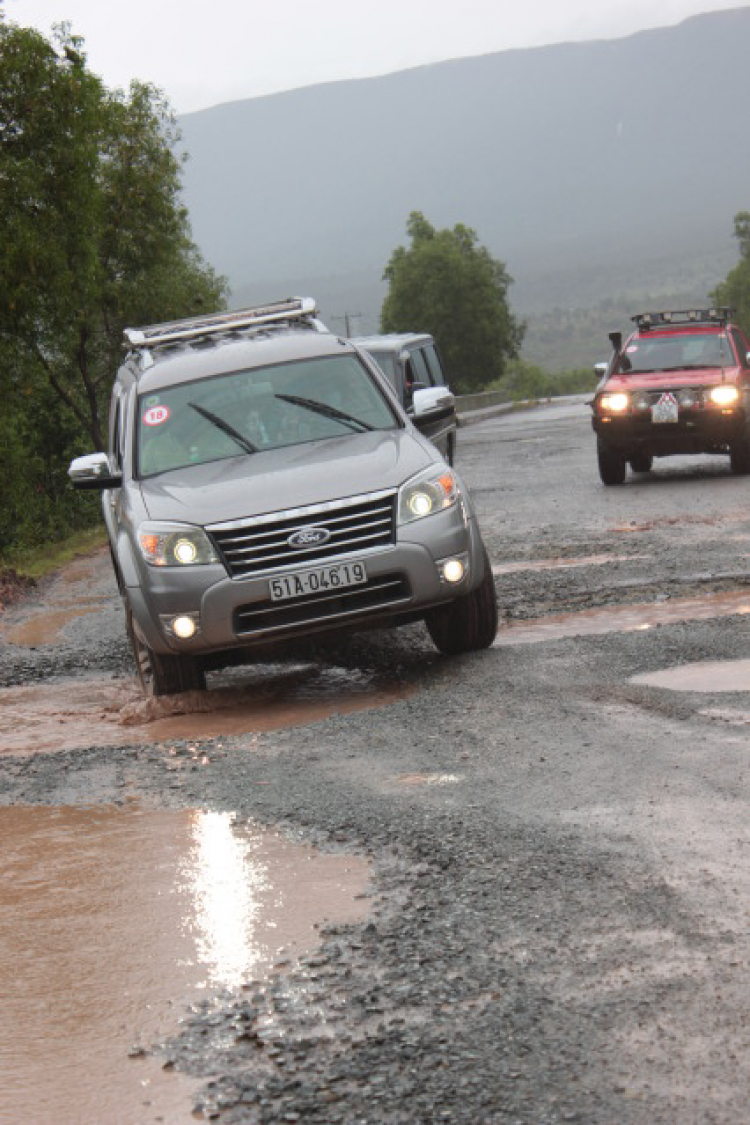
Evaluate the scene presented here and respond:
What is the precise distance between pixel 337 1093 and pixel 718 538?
10.5 meters

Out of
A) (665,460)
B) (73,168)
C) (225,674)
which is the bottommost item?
(665,460)

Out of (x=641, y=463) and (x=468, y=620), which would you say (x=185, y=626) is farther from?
(x=641, y=463)

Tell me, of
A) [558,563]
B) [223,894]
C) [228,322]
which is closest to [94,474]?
[228,322]

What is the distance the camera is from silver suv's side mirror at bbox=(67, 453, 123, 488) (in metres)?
9.39

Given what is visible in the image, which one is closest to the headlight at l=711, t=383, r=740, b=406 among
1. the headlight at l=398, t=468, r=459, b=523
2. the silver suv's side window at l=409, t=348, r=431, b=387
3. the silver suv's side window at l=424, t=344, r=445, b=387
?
the silver suv's side window at l=409, t=348, r=431, b=387

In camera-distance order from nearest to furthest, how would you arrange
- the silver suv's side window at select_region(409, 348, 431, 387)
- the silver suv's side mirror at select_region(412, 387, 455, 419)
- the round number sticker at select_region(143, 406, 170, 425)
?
the round number sticker at select_region(143, 406, 170, 425), the silver suv's side mirror at select_region(412, 387, 455, 419), the silver suv's side window at select_region(409, 348, 431, 387)

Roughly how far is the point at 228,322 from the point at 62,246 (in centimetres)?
1807

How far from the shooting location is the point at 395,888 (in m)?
4.91

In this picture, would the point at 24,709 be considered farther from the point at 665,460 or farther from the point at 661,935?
the point at 665,460

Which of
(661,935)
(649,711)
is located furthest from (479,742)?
(661,935)

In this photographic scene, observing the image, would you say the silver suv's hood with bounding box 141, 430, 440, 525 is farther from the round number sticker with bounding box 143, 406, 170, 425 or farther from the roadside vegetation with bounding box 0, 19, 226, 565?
the roadside vegetation with bounding box 0, 19, 226, 565

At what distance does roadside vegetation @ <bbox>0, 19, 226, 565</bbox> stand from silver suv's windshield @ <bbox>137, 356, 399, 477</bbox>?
1337 cm

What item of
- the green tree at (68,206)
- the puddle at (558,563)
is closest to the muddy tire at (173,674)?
the puddle at (558,563)

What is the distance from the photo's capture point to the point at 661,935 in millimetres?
4191
